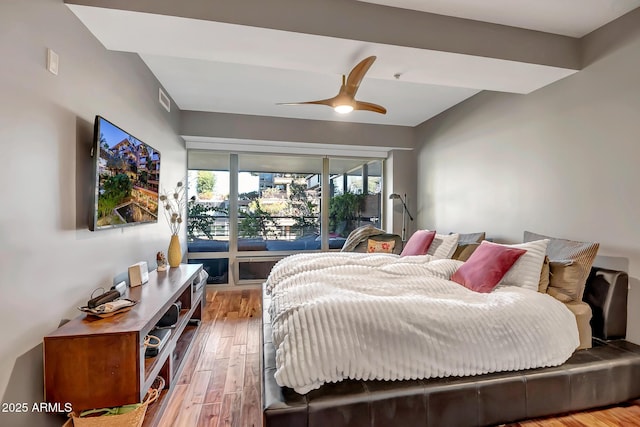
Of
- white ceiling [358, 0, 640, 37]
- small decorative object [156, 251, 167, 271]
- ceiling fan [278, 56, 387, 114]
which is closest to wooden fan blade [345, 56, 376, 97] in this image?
ceiling fan [278, 56, 387, 114]

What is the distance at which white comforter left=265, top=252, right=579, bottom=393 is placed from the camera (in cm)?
149

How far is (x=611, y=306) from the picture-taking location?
82.0 inches

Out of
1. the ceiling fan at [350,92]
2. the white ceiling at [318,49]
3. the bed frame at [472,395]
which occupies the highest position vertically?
the white ceiling at [318,49]

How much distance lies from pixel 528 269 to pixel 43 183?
10.2ft

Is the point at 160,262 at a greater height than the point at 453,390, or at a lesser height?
greater

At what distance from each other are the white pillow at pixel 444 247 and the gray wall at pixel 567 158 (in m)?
0.56

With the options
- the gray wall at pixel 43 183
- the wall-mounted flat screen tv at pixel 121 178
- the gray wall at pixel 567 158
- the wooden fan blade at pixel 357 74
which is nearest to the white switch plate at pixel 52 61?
the gray wall at pixel 43 183

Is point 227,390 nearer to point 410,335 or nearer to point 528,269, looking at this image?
point 410,335

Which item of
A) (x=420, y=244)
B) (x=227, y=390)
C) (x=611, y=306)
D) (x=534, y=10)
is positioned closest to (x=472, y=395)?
(x=611, y=306)

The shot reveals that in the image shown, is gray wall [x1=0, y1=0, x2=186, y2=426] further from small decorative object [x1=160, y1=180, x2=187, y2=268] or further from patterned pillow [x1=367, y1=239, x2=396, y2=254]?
patterned pillow [x1=367, y1=239, x2=396, y2=254]

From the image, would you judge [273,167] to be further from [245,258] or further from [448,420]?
[448,420]

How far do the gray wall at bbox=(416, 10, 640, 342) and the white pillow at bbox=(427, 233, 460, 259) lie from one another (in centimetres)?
56

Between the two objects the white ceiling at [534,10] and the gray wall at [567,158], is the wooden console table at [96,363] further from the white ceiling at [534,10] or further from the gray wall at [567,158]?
the gray wall at [567,158]

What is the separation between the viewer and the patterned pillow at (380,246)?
411 centimetres
